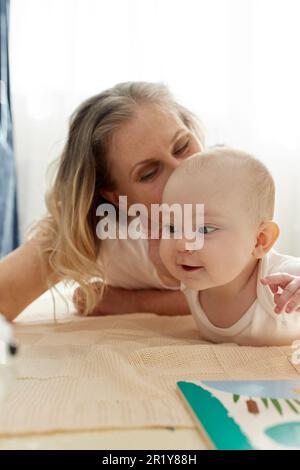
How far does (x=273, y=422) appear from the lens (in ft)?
2.12

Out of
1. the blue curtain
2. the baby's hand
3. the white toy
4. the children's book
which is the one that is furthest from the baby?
the blue curtain

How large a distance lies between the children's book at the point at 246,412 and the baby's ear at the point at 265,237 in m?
0.32

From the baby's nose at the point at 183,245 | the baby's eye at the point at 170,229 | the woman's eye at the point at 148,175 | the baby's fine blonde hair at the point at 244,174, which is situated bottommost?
the baby's nose at the point at 183,245

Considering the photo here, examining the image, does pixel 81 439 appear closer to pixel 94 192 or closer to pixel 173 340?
pixel 173 340

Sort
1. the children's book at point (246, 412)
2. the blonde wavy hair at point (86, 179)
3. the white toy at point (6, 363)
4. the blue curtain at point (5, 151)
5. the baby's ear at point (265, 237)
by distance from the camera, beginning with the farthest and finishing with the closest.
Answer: the blue curtain at point (5, 151)
the blonde wavy hair at point (86, 179)
the baby's ear at point (265, 237)
the white toy at point (6, 363)
the children's book at point (246, 412)

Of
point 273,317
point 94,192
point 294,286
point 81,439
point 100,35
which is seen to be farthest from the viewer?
point 100,35

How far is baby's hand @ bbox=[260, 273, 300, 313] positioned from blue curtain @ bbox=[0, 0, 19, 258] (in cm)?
176

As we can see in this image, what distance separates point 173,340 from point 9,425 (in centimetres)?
52

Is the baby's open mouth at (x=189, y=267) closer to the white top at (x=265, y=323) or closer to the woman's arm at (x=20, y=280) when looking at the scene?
the white top at (x=265, y=323)

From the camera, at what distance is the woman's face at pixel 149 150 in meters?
1.27

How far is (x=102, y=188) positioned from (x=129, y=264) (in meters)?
0.27

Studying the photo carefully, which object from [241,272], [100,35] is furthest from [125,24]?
[241,272]

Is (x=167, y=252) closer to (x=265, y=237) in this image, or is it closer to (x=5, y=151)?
(x=265, y=237)

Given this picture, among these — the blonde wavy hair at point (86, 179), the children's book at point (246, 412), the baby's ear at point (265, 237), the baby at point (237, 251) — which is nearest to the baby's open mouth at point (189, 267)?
the baby at point (237, 251)
